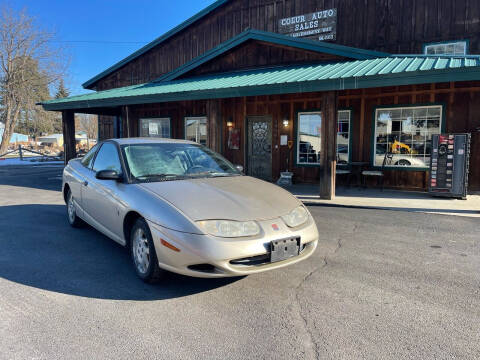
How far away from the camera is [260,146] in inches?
481

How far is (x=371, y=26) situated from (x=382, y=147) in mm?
4532

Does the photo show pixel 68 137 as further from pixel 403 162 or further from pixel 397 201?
pixel 403 162

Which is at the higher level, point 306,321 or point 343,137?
point 343,137

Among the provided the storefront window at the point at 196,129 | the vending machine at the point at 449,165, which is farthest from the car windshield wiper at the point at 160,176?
the storefront window at the point at 196,129

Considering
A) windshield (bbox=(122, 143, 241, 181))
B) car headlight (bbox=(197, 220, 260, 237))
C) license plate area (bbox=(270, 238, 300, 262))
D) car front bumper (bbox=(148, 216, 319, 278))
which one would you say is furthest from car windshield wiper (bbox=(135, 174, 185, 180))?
license plate area (bbox=(270, 238, 300, 262))

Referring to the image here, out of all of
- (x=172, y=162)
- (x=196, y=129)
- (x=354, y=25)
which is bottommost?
(x=172, y=162)

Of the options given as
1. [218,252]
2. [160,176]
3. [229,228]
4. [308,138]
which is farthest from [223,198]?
[308,138]

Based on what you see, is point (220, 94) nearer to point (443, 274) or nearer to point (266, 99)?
point (266, 99)

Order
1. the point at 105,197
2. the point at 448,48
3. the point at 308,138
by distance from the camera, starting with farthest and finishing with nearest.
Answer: the point at 308,138
the point at 448,48
the point at 105,197

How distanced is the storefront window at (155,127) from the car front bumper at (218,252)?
11829 millimetres

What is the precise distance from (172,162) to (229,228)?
1565 millimetres

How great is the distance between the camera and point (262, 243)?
9.78ft

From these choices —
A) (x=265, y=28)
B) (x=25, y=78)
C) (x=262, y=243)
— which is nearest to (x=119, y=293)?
(x=262, y=243)

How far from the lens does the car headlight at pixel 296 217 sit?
10.8 feet
